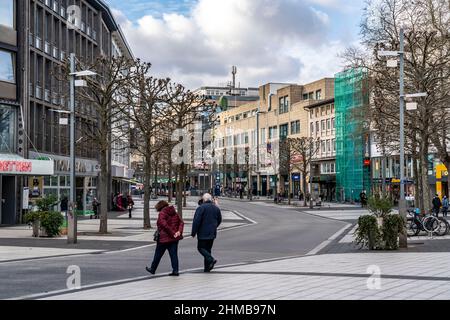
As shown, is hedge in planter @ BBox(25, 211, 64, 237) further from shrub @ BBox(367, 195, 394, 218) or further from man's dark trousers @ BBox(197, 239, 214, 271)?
man's dark trousers @ BBox(197, 239, 214, 271)

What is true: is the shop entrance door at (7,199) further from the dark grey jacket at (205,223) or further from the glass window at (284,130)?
the glass window at (284,130)

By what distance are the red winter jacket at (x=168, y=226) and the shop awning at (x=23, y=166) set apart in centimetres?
2198

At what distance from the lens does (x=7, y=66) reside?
37.3 metres

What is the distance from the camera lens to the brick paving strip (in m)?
11.1

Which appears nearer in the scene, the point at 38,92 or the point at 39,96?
the point at 38,92

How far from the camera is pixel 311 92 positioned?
9812cm

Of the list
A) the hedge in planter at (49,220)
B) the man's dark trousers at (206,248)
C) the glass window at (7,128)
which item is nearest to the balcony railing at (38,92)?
the glass window at (7,128)

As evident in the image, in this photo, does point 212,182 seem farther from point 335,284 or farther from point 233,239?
point 335,284

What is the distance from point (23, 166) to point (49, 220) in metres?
8.40

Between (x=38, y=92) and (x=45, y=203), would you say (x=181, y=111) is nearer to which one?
(x=38, y=92)

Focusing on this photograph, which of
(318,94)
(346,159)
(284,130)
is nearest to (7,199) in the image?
(346,159)

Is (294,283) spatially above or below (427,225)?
below

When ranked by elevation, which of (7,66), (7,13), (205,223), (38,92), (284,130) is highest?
(7,13)

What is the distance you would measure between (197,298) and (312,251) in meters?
12.3
